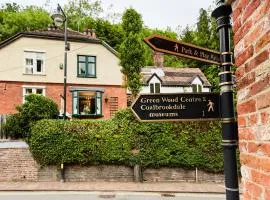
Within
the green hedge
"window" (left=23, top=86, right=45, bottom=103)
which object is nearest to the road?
the green hedge

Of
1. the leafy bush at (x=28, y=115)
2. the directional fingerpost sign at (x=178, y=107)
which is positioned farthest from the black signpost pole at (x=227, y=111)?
the leafy bush at (x=28, y=115)

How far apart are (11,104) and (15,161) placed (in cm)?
1071

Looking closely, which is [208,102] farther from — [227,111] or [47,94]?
[47,94]

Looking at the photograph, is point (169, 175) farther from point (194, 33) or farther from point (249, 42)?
point (194, 33)

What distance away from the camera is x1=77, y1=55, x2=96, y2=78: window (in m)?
29.6

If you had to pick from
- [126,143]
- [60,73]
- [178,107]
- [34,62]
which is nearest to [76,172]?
[126,143]

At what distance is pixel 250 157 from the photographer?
94.3 inches

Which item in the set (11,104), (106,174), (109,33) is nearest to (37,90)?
(11,104)

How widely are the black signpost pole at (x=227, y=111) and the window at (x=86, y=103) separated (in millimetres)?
26686

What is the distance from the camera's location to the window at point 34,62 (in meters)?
28.3

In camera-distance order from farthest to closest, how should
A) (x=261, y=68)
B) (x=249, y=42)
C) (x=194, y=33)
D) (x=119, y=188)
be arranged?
(x=194, y=33)
(x=119, y=188)
(x=249, y=42)
(x=261, y=68)

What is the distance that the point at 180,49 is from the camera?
2.77m

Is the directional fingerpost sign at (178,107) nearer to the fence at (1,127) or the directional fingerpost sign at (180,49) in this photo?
the directional fingerpost sign at (180,49)

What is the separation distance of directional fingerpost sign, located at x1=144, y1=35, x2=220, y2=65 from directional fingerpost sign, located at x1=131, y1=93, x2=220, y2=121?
12.8 inches
